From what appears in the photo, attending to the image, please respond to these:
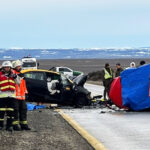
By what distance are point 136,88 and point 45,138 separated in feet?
25.0

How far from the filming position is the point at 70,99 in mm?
20969

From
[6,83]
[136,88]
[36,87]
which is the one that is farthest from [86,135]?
[36,87]

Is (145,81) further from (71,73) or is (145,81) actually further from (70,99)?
(71,73)

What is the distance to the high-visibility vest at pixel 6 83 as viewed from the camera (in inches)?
507

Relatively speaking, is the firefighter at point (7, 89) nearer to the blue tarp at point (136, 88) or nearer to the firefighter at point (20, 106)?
the firefighter at point (20, 106)

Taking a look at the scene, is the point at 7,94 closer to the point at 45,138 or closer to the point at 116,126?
the point at 45,138

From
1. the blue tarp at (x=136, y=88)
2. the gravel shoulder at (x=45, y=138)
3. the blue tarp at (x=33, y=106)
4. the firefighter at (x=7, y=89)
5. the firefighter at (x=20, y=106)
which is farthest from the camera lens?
the blue tarp at (x=33, y=106)

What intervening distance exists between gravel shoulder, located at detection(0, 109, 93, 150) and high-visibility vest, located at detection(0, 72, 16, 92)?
3.29ft

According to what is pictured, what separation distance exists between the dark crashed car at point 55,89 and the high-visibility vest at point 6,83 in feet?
24.3

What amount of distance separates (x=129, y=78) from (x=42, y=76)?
11.4ft

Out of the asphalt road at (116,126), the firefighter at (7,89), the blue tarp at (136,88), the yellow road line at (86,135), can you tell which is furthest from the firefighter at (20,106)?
the blue tarp at (136,88)

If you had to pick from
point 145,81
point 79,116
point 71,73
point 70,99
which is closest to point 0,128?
point 79,116

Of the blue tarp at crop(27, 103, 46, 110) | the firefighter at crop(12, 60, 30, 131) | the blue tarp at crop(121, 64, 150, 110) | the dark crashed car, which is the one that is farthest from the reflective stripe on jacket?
the dark crashed car

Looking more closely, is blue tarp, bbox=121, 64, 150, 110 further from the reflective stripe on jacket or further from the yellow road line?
the reflective stripe on jacket
